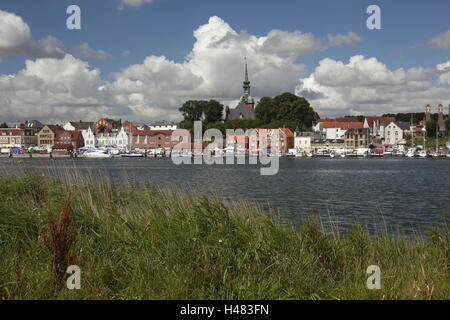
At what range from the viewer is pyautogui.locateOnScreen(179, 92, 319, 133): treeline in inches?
5399

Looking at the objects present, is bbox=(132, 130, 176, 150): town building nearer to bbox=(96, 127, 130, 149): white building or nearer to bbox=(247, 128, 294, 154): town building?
bbox=(96, 127, 130, 149): white building

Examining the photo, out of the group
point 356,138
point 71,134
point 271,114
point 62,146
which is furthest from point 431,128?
point 71,134

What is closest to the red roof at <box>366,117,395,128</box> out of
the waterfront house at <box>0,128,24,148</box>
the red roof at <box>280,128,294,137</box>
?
the red roof at <box>280,128,294,137</box>

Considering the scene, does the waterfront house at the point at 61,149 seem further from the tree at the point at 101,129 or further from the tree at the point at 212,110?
the tree at the point at 212,110

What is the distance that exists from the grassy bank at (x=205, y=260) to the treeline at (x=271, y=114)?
414 ft

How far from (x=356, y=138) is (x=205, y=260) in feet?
528

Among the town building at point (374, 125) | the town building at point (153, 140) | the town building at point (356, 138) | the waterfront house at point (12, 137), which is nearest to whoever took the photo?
Result: the town building at point (356, 138)

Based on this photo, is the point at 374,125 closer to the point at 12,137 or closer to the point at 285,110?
the point at 285,110

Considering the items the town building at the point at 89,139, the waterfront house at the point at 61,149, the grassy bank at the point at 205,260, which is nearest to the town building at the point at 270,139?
the waterfront house at the point at 61,149

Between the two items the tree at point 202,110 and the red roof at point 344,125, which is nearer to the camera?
the tree at point 202,110

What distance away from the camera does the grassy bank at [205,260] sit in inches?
267

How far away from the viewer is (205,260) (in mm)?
7570

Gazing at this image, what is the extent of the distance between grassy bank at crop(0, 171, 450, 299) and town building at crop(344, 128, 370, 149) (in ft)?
511

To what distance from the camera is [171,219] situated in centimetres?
956
